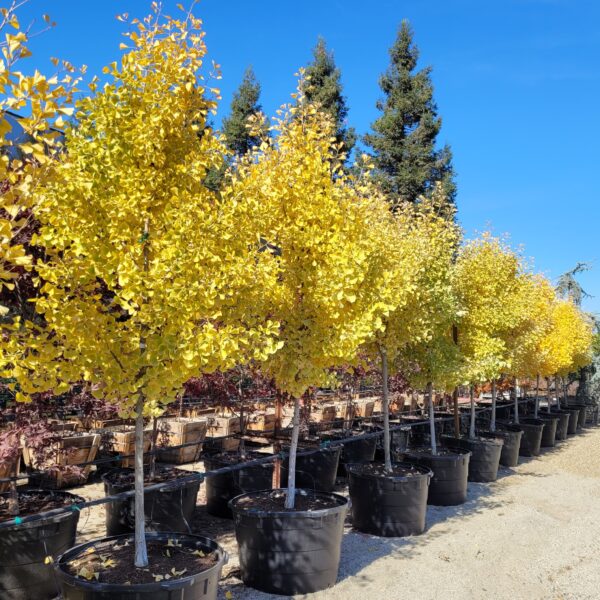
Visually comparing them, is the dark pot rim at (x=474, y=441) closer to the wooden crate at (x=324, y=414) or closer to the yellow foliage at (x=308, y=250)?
the wooden crate at (x=324, y=414)

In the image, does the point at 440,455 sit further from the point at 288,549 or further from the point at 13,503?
the point at 13,503

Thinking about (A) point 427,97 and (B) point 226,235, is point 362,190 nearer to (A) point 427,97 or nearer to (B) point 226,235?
(B) point 226,235

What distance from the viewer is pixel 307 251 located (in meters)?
5.23

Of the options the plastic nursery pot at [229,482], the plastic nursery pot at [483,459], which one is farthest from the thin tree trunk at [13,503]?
the plastic nursery pot at [483,459]

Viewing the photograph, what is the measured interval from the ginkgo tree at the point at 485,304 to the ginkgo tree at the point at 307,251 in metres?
3.67

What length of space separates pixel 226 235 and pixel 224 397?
10.8 feet

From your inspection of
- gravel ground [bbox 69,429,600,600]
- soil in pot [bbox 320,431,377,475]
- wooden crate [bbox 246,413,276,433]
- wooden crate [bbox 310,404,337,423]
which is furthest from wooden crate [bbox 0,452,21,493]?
wooden crate [bbox 310,404,337,423]

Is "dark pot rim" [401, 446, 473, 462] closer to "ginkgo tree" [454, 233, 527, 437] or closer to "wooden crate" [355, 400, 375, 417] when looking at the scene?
"ginkgo tree" [454, 233, 527, 437]

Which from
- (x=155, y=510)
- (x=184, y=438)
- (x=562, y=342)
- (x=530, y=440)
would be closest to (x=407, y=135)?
(x=562, y=342)

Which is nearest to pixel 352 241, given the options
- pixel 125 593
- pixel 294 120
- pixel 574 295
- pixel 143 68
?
pixel 294 120

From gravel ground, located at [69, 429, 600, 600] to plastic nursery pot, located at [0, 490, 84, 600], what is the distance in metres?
1.33

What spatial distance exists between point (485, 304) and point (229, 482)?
4.94 meters

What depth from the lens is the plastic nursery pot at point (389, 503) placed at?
6.04m

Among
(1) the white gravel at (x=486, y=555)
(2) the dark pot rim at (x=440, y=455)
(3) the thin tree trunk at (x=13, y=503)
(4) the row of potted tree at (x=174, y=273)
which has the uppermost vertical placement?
(4) the row of potted tree at (x=174, y=273)
